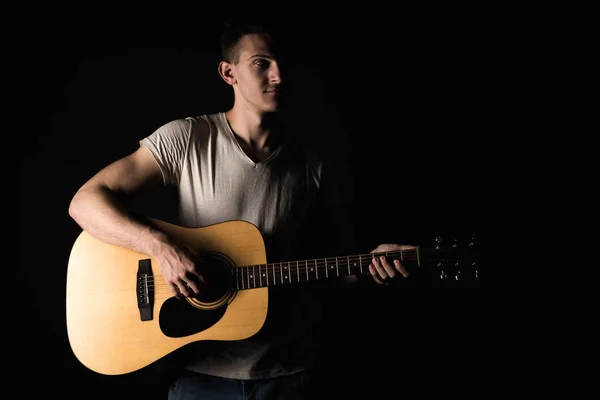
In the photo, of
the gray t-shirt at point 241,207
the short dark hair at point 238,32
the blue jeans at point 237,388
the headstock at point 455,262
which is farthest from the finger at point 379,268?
the short dark hair at point 238,32

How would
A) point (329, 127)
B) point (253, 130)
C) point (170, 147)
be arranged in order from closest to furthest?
point (170, 147) < point (253, 130) < point (329, 127)

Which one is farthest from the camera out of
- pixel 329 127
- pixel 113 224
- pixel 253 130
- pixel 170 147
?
pixel 329 127

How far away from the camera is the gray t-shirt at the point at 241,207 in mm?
1645

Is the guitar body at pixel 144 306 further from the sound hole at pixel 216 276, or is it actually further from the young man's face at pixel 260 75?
the young man's face at pixel 260 75

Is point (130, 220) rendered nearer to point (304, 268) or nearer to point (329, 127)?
point (304, 268)

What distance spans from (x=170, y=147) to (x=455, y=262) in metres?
1.06

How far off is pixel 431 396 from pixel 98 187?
71.8 inches

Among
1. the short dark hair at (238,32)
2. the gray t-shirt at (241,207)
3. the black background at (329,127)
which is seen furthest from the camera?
the black background at (329,127)

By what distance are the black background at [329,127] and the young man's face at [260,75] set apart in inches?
23.7

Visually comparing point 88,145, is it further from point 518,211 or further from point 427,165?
point 518,211

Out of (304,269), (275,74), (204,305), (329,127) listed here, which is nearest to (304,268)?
(304,269)

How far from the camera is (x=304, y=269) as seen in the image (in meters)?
1.60

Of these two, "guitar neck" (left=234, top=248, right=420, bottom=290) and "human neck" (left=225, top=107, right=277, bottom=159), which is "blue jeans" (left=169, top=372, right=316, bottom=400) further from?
"human neck" (left=225, top=107, right=277, bottom=159)

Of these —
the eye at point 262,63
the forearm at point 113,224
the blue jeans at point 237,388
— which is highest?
the eye at point 262,63
